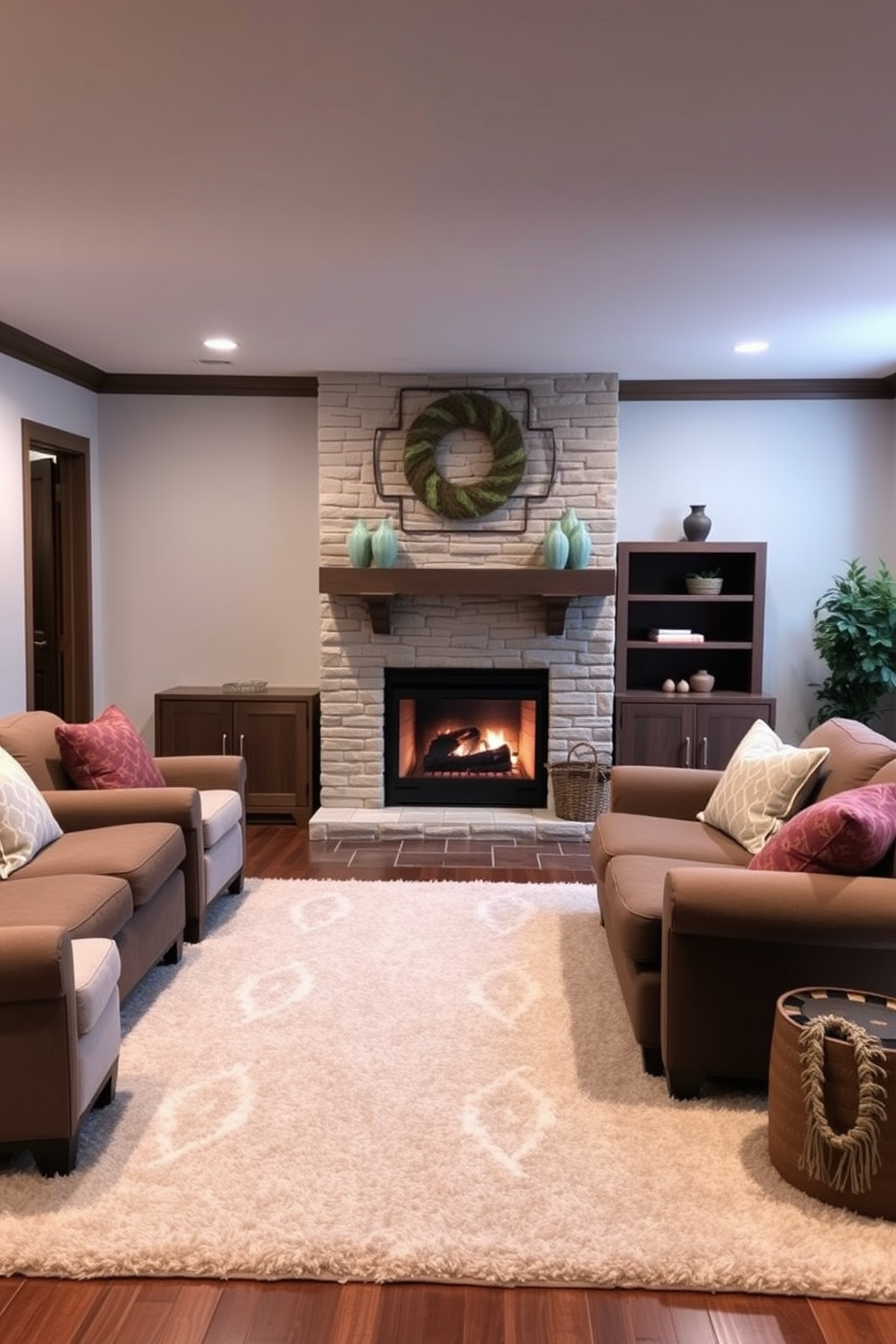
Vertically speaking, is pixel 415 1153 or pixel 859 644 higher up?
pixel 859 644

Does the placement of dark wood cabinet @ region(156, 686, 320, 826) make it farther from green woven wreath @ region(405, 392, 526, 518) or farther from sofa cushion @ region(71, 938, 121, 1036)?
sofa cushion @ region(71, 938, 121, 1036)

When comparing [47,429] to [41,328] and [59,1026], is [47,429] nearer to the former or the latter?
[41,328]

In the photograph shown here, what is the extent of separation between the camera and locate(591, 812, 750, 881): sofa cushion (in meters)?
3.48

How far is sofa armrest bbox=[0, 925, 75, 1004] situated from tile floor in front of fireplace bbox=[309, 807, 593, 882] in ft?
9.50

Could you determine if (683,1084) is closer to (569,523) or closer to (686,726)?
(686,726)

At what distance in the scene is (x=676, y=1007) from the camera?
8.77ft

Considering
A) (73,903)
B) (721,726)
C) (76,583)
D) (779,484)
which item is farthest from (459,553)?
(73,903)

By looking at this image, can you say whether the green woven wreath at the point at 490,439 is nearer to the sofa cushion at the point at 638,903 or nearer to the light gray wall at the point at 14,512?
the light gray wall at the point at 14,512

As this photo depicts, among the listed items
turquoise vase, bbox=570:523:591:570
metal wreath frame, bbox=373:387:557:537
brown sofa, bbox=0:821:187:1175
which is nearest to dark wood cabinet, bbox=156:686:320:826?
metal wreath frame, bbox=373:387:557:537

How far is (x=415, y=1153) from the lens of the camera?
2445 mm

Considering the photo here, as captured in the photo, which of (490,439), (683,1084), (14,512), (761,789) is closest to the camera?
(683,1084)

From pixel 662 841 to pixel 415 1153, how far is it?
1.53 m

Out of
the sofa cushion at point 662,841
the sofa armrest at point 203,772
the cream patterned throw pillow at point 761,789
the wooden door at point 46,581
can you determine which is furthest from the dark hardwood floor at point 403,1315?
the wooden door at point 46,581

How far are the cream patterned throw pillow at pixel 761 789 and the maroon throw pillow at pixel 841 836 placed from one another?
1.88 ft
